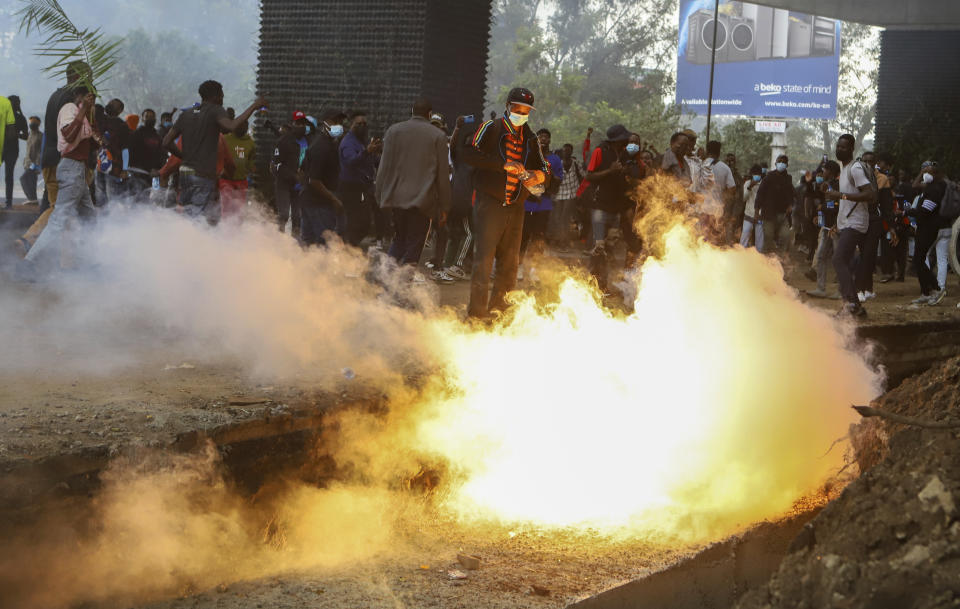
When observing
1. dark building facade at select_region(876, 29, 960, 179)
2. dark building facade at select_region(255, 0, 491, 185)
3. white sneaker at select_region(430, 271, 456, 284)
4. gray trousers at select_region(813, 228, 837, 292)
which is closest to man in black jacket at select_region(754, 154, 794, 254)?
gray trousers at select_region(813, 228, 837, 292)

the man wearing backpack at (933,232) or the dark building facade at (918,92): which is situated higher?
the dark building facade at (918,92)

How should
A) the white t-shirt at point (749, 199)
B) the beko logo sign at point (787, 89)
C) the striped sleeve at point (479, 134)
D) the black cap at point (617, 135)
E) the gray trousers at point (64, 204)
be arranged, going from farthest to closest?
1. the beko logo sign at point (787, 89)
2. the white t-shirt at point (749, 199)
3. the black cap at point (617, 135)
4. the gray trousers at point (64, 204)
5. the striped sleeve at point (479, 134)

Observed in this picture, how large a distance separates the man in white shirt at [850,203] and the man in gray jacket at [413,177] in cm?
422

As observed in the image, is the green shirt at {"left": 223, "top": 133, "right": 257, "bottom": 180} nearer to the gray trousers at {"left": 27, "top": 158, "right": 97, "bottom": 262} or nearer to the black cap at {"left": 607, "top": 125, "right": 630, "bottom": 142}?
the gray trousers at {"left": 27, "top": 158, "right": 97, "bottom": 262}

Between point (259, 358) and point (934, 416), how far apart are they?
4.29 metres

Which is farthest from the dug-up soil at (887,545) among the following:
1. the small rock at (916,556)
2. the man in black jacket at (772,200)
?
the man in black jacket at (772,200)

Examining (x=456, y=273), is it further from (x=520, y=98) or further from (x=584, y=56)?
(x=584, y=56)

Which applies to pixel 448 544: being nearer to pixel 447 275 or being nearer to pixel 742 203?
pixel 447 275

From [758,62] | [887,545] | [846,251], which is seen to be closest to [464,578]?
[887,545]

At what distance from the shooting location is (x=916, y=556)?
3.18 m

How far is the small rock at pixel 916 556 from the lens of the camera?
124 inches

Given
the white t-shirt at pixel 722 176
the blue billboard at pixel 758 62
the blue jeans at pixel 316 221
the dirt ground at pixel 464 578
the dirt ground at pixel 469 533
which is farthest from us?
the blue billboard at pixel 758 62

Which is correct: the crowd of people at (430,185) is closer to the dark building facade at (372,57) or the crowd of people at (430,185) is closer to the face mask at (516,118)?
the face mask at (516,118)

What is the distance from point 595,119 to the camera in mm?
50219
